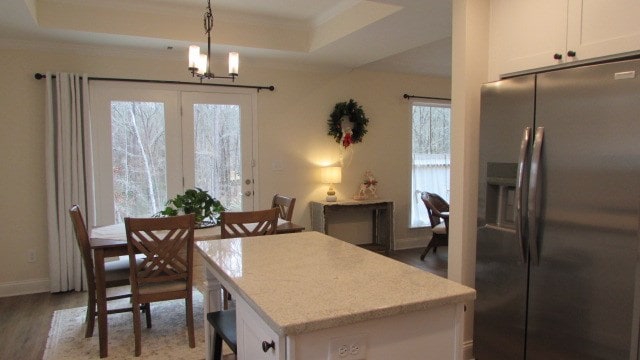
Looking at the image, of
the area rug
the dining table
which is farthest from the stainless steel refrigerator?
the dining table

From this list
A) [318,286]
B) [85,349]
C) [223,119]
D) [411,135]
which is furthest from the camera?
[411,135]

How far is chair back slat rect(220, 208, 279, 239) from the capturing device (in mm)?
2885

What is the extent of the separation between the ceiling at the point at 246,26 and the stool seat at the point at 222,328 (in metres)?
2.34

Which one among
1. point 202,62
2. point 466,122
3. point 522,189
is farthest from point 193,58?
point 522,189

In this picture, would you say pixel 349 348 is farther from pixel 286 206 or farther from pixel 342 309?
pixel 286 206

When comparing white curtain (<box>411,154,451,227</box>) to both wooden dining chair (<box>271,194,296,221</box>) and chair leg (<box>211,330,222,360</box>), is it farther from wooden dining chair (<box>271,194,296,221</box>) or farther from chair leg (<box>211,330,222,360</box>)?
chair leg (<box>211,330,222,360</box>)

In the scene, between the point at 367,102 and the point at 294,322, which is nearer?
the point at 294,322

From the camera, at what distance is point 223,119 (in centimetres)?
480

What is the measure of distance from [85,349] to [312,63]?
3.62 m

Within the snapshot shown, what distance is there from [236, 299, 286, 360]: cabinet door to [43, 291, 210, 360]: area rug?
157 centimetres

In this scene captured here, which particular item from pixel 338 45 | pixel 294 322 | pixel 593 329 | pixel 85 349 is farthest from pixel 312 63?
pixel 294 322

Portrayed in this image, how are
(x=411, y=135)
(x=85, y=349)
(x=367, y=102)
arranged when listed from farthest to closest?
(x=411, y=135) → (x=367, y=102) → (x=85, y=349)

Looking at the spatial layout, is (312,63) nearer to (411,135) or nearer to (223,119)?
(223,119)

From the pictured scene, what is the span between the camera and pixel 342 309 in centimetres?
119
